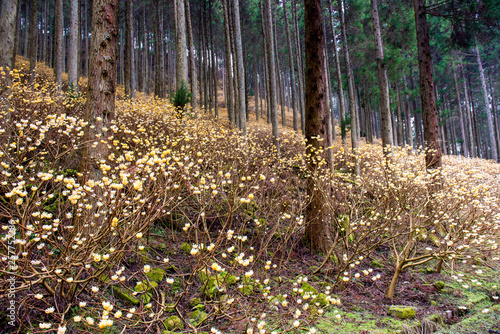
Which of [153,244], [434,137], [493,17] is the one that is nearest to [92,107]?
[153,244]

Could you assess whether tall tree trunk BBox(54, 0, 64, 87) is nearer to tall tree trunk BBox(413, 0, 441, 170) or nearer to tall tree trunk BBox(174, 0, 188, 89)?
tall tree trunk BBox(174, 0, 188, 89)

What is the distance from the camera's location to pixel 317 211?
468 centimetres

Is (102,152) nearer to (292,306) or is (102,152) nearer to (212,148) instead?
(212,148)

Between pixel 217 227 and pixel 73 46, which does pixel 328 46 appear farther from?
pixel 217 227

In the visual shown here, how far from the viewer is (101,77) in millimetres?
3602

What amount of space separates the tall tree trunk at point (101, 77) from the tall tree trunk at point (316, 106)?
3.13m

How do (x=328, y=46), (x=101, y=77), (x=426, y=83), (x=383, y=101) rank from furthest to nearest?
(x=328, y=46) < (x=383, y=101) < (x=426, y=83) < (x=101, y=77)

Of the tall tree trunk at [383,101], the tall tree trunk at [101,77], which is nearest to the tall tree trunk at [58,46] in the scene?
the tall tree trunk at [101,77]

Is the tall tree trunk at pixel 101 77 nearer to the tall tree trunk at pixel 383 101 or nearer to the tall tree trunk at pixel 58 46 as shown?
the tall tree trunk at pixel 58 46

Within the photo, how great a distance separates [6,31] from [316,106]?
5.57 m

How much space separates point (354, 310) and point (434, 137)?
218 inches

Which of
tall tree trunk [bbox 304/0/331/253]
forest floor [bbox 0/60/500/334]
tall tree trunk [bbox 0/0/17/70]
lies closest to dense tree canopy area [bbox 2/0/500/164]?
tall tree trunk [bbox 0/0/17/70]

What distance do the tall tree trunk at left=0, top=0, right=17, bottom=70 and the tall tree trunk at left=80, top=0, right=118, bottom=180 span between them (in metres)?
2.33

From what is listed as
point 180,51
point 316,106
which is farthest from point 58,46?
point 316,106
